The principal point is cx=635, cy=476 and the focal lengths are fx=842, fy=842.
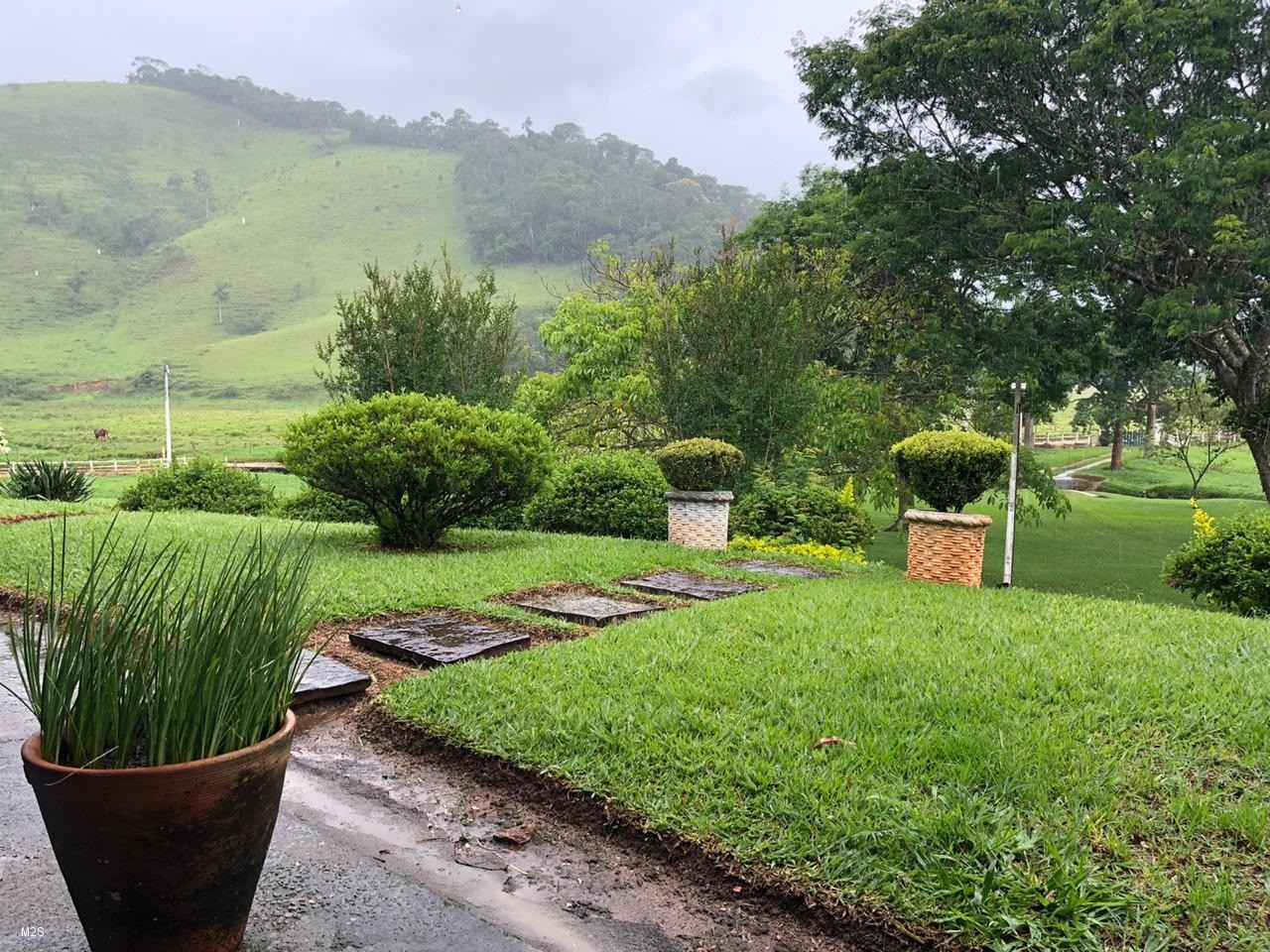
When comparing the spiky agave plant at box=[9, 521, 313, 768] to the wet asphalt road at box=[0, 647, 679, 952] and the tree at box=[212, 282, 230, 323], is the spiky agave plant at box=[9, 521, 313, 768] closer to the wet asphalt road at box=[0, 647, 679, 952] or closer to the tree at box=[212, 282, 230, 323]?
the wet asphalt road at box=[0, 647, 679, 952]

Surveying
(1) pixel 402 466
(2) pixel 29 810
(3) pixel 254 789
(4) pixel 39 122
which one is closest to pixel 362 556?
(1) pixel 402 466

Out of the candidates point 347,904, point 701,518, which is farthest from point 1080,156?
point 347,904

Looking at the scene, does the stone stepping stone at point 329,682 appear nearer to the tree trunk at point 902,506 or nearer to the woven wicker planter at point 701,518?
the woven wicker planter at point 701,518

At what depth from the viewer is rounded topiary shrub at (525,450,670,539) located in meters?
11.5

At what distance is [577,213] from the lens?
9238cm

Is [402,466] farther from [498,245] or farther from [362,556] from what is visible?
[498,245]

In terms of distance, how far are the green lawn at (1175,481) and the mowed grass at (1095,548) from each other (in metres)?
4.28

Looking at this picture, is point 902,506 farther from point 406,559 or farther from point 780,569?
point 406,559

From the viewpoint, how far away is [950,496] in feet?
24.5

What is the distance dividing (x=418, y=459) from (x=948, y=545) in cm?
486

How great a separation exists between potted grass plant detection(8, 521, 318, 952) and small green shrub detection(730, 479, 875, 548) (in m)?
9.14

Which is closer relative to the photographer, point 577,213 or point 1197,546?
point 1197,546

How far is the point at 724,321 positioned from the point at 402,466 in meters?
7.03

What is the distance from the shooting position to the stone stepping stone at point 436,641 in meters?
4.82
